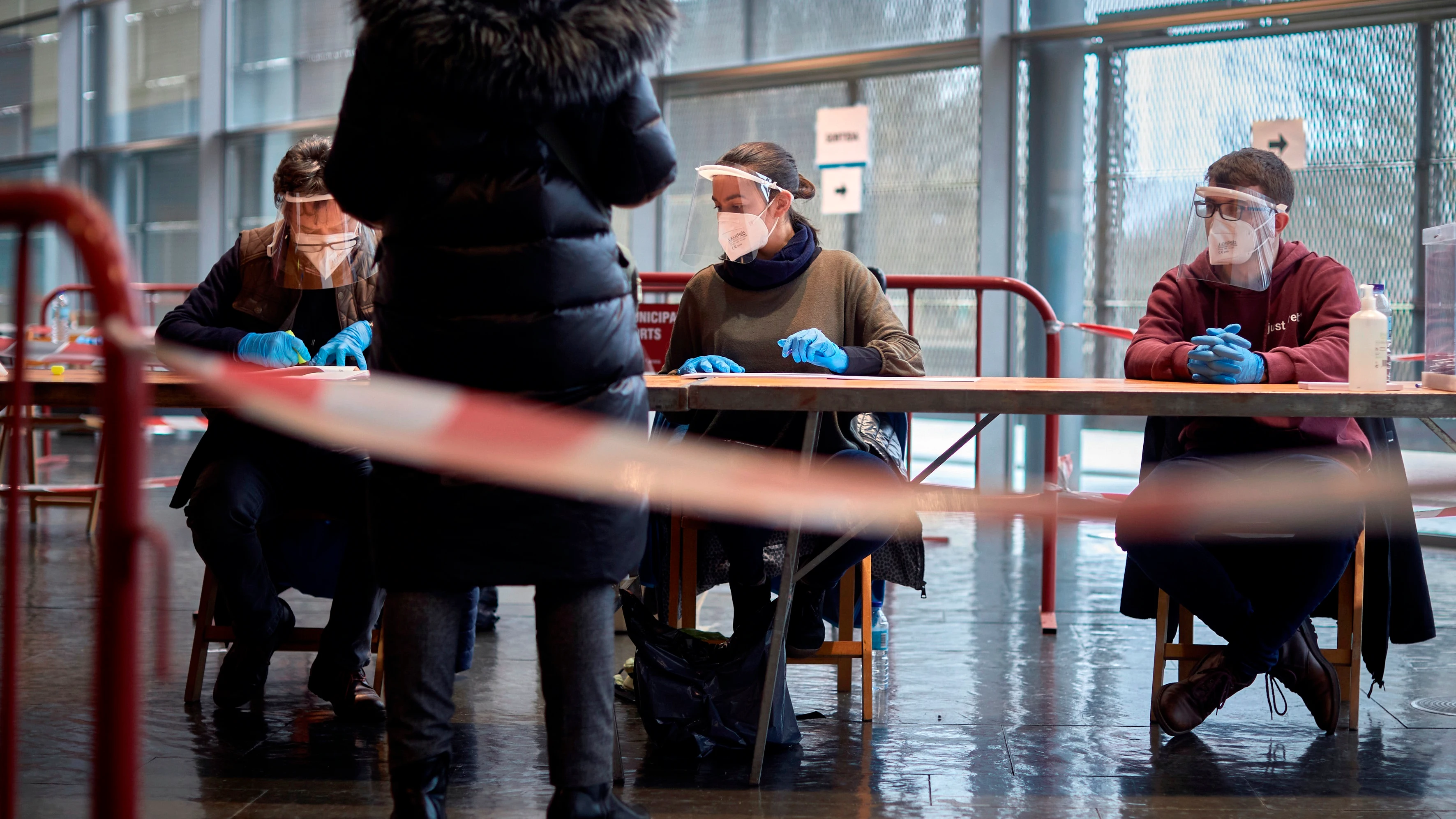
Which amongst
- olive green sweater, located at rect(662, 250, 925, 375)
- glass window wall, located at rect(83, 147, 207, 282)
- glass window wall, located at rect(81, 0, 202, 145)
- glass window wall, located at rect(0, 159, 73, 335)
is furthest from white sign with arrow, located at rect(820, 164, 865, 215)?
glass window wall, located at rect(0, 159, 73, 335)

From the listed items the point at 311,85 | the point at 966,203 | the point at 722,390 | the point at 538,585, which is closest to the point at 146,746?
the point at 538,585

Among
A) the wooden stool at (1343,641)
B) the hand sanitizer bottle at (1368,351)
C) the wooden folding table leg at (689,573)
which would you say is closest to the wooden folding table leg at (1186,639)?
the wooden stool at (1343,641)

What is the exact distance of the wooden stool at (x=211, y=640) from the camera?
285cm

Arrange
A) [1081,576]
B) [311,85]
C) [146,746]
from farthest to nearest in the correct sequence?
[311,85]
[1081,576]
[146,746]

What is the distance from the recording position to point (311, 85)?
374 inches

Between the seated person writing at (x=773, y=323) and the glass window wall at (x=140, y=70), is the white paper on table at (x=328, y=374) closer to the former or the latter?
the seated person writing at (x=773, y=323)

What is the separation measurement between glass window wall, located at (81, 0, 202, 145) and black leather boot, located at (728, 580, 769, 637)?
900 cm

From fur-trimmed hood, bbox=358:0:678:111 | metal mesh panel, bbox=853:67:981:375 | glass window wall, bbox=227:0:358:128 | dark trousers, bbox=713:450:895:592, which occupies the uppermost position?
glass window wall, bbox=227:0:358:128

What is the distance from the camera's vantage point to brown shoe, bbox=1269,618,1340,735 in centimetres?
268

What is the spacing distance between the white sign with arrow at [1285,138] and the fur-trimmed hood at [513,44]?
472 centimetres

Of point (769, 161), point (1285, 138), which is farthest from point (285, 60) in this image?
point (769, 161)

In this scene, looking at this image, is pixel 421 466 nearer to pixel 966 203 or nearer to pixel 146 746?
pixel 146 746

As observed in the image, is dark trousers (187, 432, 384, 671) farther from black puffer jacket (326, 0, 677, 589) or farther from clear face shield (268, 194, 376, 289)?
black puffer jacket (326, 0, 677, 589)

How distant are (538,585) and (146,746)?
1.24 m
